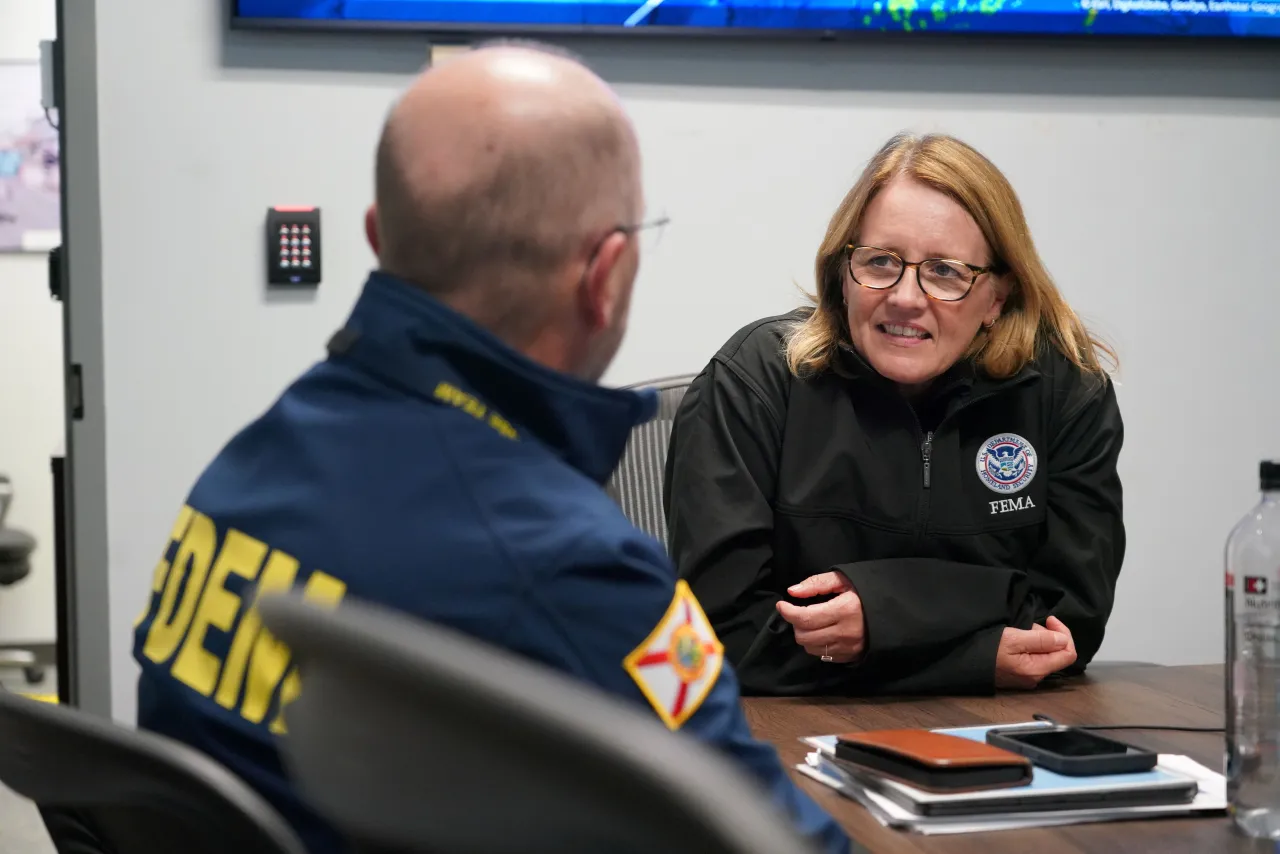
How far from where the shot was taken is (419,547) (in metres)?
0.79

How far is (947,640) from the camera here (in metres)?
1.57

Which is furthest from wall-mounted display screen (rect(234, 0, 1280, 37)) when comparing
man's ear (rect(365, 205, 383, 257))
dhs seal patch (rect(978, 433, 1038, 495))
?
man's ear (rect(365, 205, 383, 257))

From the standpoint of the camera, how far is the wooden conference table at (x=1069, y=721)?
3.33 feet

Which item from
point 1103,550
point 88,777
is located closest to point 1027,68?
point 1103,550

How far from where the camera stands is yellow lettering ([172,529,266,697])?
0.85 metres

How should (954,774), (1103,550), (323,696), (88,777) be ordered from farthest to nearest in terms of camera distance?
Result: (1103,550)
(954,774)
(88,777)
(323,696)

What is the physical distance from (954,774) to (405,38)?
1980mm

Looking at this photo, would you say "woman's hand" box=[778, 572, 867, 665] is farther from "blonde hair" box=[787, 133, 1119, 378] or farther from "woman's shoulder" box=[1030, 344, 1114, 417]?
"woman's shoulder" box=[1030, 344, 1114, 417]

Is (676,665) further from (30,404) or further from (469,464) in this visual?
(30,404)

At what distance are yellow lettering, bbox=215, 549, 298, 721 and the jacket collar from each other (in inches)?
5.6

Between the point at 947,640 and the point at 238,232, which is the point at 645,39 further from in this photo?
the point at 947,640

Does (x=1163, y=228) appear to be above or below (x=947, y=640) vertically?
above

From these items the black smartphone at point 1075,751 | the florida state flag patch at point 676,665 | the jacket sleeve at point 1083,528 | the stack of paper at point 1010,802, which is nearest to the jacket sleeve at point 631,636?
the florida state flag patch at point 676,665

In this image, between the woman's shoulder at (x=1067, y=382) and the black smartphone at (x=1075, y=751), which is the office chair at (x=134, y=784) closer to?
the black smartphone at (x=1075, y=751)
